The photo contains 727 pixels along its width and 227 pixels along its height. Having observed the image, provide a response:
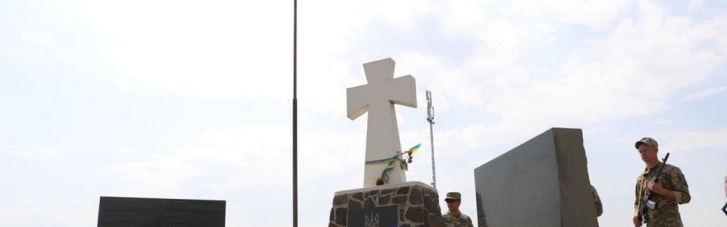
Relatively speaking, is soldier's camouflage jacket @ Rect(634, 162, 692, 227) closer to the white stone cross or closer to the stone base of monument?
the stone base of monument

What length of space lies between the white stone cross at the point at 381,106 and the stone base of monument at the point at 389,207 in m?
0.24

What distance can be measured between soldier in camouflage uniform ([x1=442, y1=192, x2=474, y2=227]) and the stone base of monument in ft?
0.53

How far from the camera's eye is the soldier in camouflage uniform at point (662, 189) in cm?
485

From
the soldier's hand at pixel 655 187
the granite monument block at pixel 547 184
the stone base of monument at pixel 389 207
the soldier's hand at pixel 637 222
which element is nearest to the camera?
the soldier's hand at pixel 655 187

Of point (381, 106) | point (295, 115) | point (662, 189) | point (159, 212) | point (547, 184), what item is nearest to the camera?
point (662, 189)

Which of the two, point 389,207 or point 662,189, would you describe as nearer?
point 662,189

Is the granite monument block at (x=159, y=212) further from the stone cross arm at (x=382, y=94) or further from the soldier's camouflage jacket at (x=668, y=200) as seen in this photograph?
the soldier's camouflage jacket at (x=668, y=200)

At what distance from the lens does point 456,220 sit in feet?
28.9

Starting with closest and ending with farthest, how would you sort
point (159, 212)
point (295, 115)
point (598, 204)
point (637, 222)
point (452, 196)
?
1. point (637, 222)
2. point (598, 204)
3. point (452, 196)
4. point (159, 212)
5. point (295, 115)

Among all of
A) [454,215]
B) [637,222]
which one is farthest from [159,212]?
[637,222]

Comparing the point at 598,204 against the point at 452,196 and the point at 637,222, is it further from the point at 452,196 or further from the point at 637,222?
the point at 452,196

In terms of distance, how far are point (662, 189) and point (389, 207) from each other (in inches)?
178

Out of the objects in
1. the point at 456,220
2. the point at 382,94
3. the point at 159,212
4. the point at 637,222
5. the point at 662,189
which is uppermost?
the point at 382,94

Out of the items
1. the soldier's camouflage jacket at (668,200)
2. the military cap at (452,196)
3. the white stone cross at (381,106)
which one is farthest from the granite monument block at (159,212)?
the soldier's camouflage jacket at (668,200)
